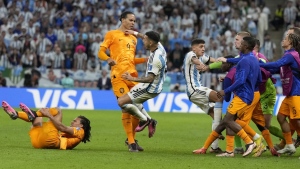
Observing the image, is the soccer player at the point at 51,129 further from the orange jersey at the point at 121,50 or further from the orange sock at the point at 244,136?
the orange sock at the point at 244,136

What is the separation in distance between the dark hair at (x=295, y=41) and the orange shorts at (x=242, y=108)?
1.05 meters

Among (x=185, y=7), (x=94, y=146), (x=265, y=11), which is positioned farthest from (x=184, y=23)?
(x=94, y=146)

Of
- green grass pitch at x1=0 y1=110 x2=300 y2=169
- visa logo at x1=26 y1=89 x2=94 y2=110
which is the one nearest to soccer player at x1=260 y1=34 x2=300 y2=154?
green grass pitch at x1=0 y1=110 x2=300 y2=169

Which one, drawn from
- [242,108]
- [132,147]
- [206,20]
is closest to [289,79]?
[242,108]

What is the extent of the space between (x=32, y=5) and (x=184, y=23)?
6.90 m

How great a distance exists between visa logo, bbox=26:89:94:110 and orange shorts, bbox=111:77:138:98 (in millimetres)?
13137

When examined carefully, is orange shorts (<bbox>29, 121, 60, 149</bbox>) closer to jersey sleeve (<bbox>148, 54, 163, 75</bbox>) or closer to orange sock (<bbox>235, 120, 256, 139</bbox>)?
jersey sleeve (<bbox>148, 54, 163, 75</bbox>)

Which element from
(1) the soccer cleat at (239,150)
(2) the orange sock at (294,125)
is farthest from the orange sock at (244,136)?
(2) the orange sock at (294,125)

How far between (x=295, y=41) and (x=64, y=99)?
16015 millimetres

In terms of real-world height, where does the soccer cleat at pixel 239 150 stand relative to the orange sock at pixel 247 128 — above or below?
below

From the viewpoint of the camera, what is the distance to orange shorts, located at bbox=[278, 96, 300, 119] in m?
13.3

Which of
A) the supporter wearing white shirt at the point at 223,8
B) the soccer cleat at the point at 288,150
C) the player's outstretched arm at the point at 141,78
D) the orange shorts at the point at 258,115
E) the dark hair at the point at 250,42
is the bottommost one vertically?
the soccer cleat at the point at 288,150

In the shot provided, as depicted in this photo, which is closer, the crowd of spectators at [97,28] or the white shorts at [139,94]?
the white shorts at [139,94]

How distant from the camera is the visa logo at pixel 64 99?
2786 centimetres
